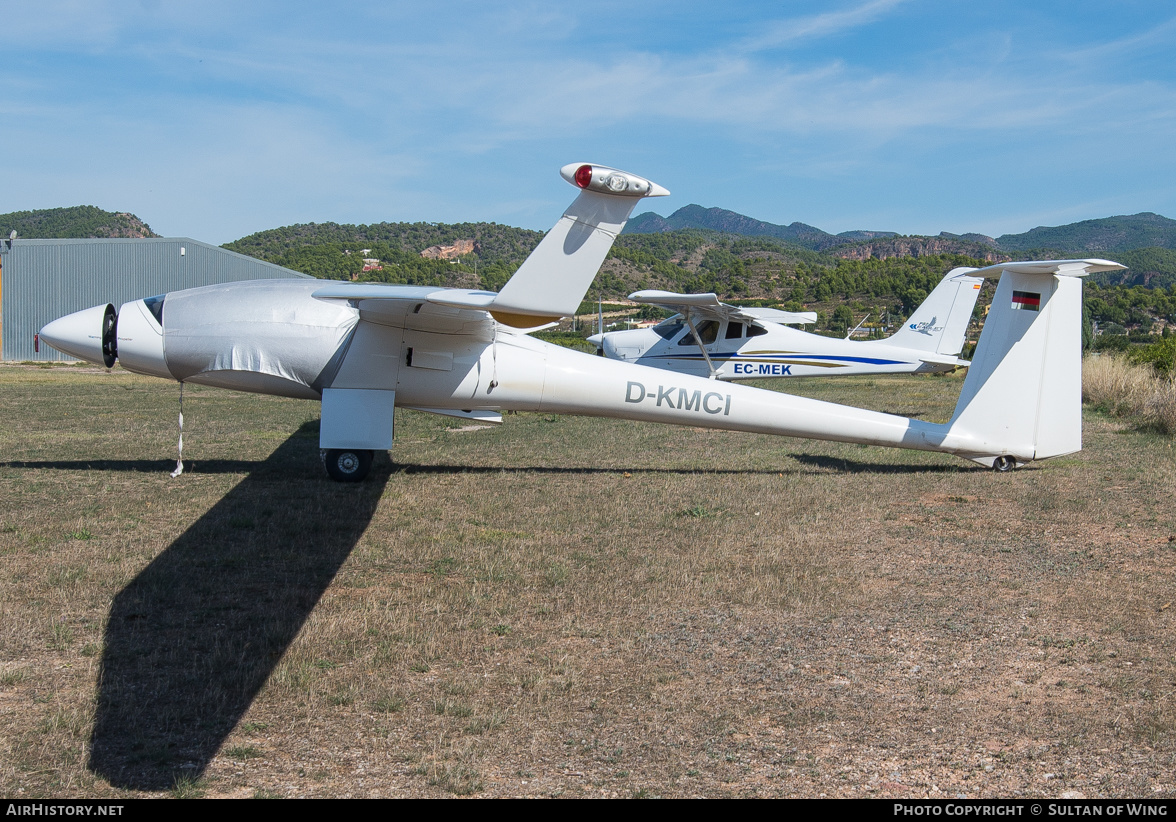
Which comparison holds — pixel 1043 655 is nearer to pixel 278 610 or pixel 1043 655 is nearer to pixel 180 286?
pixel 278 610

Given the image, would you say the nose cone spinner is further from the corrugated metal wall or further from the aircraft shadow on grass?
the corrugated metal wall

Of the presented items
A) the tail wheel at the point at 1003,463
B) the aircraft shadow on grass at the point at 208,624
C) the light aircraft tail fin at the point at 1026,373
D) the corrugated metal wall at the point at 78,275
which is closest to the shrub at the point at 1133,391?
the light aircraft tail fin at the point at 1026,373

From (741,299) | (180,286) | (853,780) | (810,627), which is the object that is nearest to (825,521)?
(810,627)

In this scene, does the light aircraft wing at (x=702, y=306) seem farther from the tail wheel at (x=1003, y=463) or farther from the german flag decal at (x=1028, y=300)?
the tail wheel at (x=1003, y=463)

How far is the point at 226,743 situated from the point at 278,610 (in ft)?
6.13

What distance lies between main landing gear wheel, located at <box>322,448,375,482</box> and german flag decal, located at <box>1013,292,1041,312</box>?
7.87 meters

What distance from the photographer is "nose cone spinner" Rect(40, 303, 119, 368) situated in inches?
404

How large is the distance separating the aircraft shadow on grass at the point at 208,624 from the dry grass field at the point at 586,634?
2cm

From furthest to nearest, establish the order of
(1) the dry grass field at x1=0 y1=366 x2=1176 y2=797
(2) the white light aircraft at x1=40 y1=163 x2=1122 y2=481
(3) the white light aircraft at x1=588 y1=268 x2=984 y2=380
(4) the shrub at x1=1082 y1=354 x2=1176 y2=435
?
1. (3) the white light aircraft at x1=588 y1=268 x2=984 y2=380
2. (4) the shrub at x1=1082 y1=354 x2=1176 y2=435
3. (2) the white light aircraft at x1=40 y1=163 x2=1122 y2=481
4. (1) the dry grass field at x1=0 y1=366 x2=1176 y2=797

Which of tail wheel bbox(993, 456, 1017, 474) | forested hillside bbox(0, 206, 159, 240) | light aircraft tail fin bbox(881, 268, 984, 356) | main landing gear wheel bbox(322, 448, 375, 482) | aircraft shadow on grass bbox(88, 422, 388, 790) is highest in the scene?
forested hillside bbox(0, 206, 159, 240)

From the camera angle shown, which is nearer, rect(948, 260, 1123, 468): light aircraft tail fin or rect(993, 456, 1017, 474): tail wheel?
rect(948, 260, 1123, 468): light aircraft tail fin

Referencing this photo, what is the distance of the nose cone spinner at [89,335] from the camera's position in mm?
10250

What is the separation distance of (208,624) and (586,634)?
7.46 feet

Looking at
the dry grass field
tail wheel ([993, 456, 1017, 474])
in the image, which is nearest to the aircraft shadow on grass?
the dry grass field
